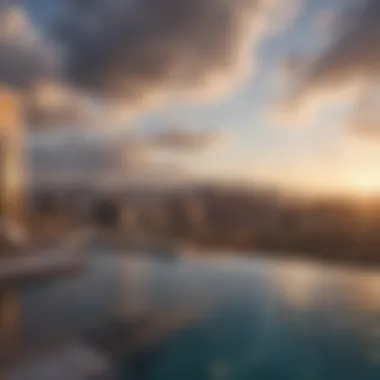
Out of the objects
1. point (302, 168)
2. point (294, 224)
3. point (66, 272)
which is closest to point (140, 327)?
point (66, 272)

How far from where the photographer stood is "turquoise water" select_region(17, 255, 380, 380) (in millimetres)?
1192

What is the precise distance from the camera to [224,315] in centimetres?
126

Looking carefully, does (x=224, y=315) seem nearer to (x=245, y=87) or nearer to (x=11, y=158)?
(x=245, y=87)

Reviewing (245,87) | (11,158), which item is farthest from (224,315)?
(11,158)

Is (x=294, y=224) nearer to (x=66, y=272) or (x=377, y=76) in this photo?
(x=377, y=76)

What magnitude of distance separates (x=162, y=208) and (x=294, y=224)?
1.17ft

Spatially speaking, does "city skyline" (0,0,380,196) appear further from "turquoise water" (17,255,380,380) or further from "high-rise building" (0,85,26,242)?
"turquoise water" (17,255,380,380)

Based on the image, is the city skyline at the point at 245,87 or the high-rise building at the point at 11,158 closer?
the city skyline at the point at 245,87

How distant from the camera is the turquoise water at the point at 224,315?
1.19m

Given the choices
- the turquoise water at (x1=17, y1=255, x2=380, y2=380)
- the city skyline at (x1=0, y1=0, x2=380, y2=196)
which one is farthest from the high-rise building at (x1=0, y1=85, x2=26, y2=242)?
the turquoise water at (x1=17, y1=255, x2=380, y2=380)

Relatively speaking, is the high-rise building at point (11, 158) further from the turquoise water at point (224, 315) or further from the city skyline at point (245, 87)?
the turquoise water at point (224, 315)

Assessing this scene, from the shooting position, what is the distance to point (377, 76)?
1231 millimetres

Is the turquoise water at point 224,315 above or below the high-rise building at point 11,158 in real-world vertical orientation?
below

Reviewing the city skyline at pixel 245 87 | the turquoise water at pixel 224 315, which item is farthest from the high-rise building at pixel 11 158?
the turquoise water at pixel 224 315
